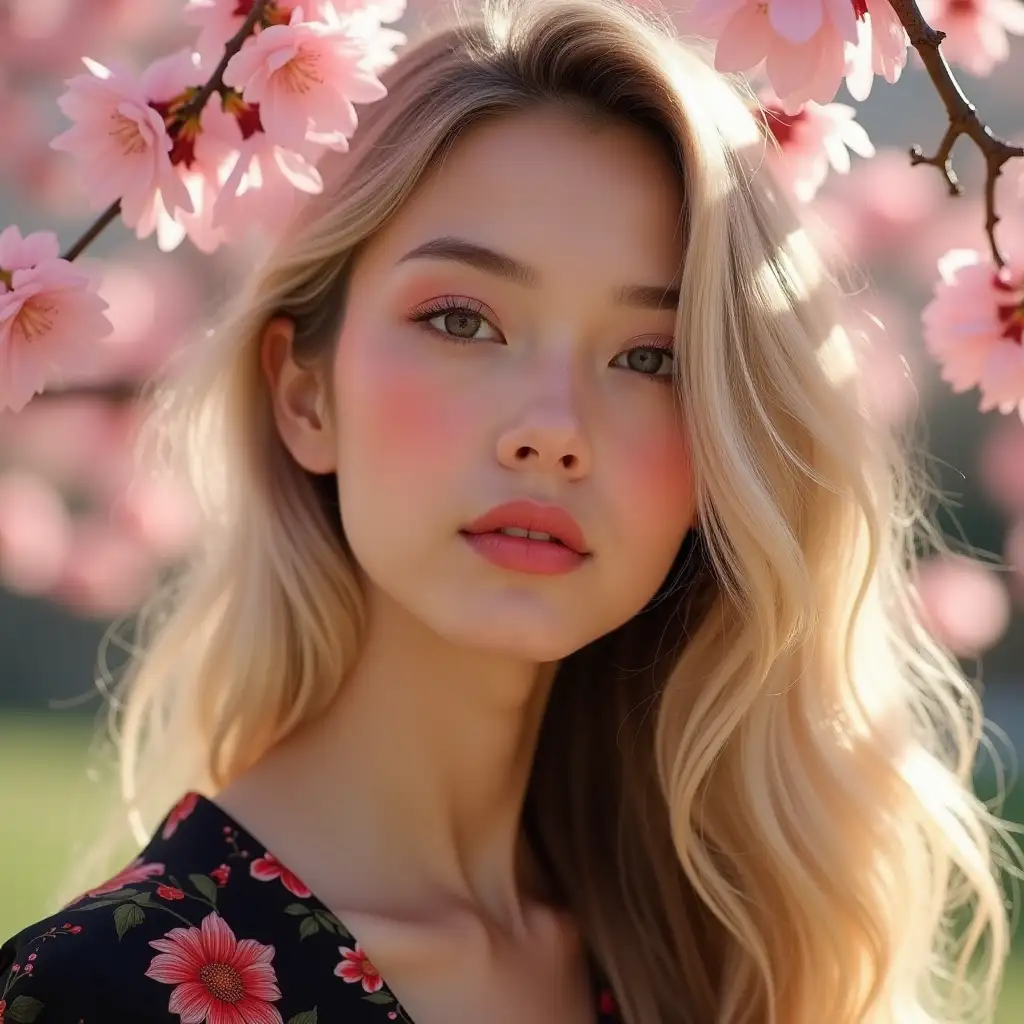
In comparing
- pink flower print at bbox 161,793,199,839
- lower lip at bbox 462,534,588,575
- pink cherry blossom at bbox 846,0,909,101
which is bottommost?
pink flower print at bbox 161,793,199,839

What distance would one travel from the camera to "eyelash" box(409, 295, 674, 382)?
1.51 metres

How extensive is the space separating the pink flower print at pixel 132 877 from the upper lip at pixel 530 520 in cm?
40

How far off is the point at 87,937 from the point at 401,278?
2.07 feet

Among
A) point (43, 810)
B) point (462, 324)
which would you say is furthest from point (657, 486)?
point (43, 810)

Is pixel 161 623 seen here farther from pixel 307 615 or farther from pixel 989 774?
pixel 989 774

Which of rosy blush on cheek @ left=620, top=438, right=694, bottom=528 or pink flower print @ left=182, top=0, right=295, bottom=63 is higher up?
pink flower print @ left=182, top=0, right=295, bottom=63

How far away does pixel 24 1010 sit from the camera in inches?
51.5

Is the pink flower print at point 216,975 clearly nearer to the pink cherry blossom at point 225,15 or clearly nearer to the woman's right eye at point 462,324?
the woman's right eye at point 462,324

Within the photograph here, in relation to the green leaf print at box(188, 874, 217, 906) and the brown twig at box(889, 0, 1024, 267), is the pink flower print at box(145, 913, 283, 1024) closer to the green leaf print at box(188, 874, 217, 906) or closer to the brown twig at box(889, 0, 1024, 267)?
the green leaf print at box(188, 874, 217, 906)

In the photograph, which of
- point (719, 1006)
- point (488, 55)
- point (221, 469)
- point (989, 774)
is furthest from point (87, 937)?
point (989, 774)

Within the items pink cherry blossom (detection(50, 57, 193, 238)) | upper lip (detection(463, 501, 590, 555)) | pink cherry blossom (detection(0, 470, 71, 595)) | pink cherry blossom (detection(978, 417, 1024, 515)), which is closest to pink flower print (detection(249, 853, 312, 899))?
upper lip (detection(463, 501, 590, 555))

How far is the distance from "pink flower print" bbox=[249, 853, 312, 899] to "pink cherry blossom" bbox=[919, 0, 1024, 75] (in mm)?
957

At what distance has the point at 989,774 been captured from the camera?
18.8 ft

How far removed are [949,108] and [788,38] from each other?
204mm
